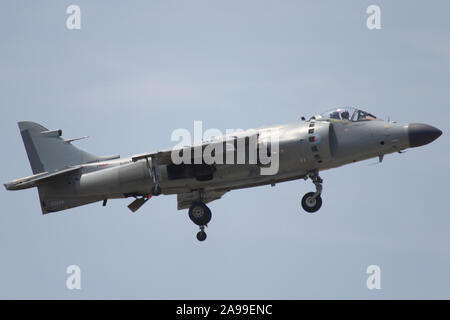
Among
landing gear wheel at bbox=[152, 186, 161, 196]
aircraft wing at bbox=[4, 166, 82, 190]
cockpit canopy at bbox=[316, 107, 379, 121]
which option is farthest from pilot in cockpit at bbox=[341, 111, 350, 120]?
aircraft wing at bbox=[4, 166, 82, 190]

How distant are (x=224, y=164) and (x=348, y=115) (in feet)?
15.6

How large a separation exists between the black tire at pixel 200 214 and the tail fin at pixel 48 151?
3991 millimetres

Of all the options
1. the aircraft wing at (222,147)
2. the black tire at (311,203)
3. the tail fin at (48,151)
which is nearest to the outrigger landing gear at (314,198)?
the black tire at (311,203)

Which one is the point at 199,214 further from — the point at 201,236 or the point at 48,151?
the point at 48,151

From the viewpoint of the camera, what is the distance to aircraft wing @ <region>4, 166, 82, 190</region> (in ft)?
102

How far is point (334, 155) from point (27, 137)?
40.5 ft

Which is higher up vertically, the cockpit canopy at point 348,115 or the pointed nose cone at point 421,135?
the cockpit canopy at point 348,115

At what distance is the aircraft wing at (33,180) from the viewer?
3102cm

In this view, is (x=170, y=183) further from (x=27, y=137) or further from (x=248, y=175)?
(x=27, y=137)

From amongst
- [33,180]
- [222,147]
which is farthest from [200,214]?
[33,180]

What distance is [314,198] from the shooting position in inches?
1174

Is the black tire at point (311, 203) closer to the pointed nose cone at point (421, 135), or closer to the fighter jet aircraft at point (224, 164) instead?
the fighter jet aircraft at point (224, 164)

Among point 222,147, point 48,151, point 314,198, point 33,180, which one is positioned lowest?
point 314,198

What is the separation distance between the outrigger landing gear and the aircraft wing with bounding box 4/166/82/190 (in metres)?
8.65
